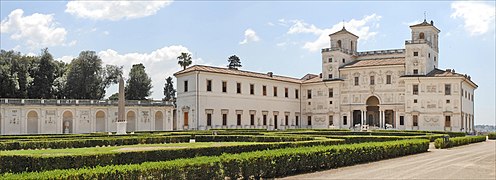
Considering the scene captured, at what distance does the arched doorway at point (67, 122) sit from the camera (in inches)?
2095

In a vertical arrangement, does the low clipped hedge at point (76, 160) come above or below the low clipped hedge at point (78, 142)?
above

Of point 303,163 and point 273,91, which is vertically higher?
point 273,91

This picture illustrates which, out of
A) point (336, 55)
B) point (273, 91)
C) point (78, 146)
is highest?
point (336, 55)

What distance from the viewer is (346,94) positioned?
5834cm

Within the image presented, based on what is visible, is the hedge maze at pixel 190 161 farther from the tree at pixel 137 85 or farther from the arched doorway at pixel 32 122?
the tree at pixel 137 85

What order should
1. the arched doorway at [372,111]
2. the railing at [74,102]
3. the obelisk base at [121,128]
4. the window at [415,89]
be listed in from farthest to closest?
1. the arched doorway at [372,111]
2. the window at [415,89]
3. the railing at [74,102]
4. the obelisk base at [121,128]

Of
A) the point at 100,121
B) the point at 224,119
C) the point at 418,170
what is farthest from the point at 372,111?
the point at 418,170

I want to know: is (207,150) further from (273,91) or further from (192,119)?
(273,91)

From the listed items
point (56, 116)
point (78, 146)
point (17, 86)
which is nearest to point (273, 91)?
point (56, 116)

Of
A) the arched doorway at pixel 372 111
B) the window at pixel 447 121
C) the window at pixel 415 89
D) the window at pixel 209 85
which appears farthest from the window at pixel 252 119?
the window at pixel 447 121

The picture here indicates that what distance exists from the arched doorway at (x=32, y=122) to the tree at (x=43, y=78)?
9462 mm

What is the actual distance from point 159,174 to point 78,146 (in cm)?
1321

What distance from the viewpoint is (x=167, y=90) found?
282 ft

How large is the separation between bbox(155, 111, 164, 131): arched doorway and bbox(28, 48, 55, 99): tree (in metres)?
13.6
